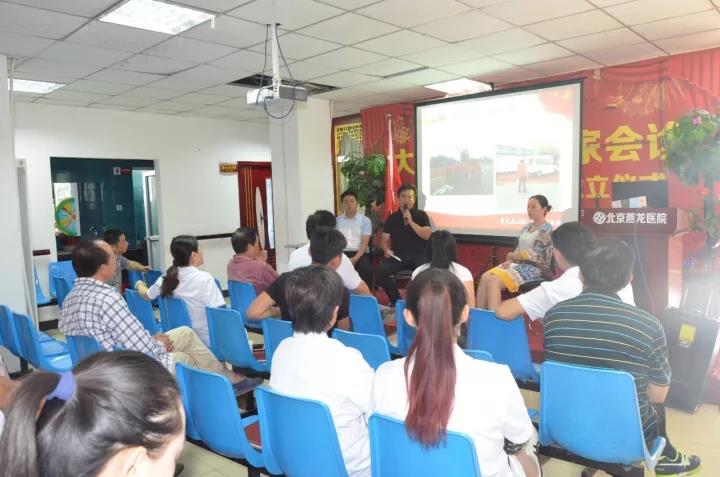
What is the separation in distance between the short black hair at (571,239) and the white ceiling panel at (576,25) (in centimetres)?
216

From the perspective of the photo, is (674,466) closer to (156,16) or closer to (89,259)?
(89,259)

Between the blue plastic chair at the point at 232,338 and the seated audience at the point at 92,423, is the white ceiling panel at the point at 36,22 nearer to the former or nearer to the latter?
the blue plastic chair at the point at 232,338

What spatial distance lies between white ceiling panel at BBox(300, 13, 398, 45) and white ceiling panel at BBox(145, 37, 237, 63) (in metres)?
0.86

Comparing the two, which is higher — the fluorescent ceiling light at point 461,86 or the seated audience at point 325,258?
the fluorescent ceiling light at point 461,86

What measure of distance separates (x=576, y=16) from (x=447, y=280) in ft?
10.2

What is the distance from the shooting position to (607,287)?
205cm

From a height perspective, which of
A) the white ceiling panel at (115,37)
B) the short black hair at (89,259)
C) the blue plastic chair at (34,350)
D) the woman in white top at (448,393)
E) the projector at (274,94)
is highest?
the white ceiling panel at (115,37)

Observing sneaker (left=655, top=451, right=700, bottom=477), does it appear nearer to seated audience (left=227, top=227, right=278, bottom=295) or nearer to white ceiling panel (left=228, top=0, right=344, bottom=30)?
seated audience (left=227, top=227, right=278, bottom=295)

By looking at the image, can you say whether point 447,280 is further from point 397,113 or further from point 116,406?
point 397,113

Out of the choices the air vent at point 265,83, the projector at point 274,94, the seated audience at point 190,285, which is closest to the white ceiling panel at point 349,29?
the projector at point 274,94

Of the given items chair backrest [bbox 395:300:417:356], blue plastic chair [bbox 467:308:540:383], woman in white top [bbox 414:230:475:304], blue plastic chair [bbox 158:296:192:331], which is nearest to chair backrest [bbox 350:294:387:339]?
chair backrest [bbox 395:300:417:356]

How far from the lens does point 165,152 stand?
7.66 m

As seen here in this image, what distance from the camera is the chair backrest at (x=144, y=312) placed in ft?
11.8

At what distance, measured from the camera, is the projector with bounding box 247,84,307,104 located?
4.00m
